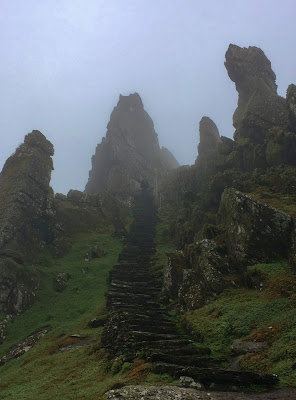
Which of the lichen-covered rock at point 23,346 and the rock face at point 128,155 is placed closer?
the lichen-covered rock at point 23,346

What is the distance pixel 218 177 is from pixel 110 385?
58103mm

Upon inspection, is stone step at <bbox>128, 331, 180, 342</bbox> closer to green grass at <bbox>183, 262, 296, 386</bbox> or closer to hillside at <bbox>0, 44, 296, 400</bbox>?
Answer: hillside at <bbox>0, 44, 296, 400</bbox>

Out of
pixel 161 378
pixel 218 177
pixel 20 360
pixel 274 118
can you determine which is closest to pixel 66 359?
pixel 20 360

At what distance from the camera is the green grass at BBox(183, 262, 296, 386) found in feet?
63.7

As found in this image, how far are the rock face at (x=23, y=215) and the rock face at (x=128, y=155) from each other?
3841 centimetres

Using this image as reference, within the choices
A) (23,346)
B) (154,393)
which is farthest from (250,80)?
(154,393)

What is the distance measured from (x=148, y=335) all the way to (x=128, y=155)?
126m

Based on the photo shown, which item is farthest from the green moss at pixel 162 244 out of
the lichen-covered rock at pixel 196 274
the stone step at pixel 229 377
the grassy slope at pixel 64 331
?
the stone step at pixel 229 377

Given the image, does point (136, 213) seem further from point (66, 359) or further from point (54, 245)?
point (66, 359)

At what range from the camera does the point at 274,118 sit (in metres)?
82.7

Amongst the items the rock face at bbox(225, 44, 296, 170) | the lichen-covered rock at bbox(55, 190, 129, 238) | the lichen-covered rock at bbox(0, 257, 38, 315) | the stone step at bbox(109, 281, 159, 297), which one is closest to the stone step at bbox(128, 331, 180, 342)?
the stone step at bbox(109, 281, 159, 297)

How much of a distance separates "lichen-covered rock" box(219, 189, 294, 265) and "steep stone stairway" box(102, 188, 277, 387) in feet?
34.4

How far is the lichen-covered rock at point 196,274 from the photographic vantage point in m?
36.3

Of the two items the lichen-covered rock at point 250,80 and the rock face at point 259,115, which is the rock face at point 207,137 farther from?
the rock face at point 259,115
